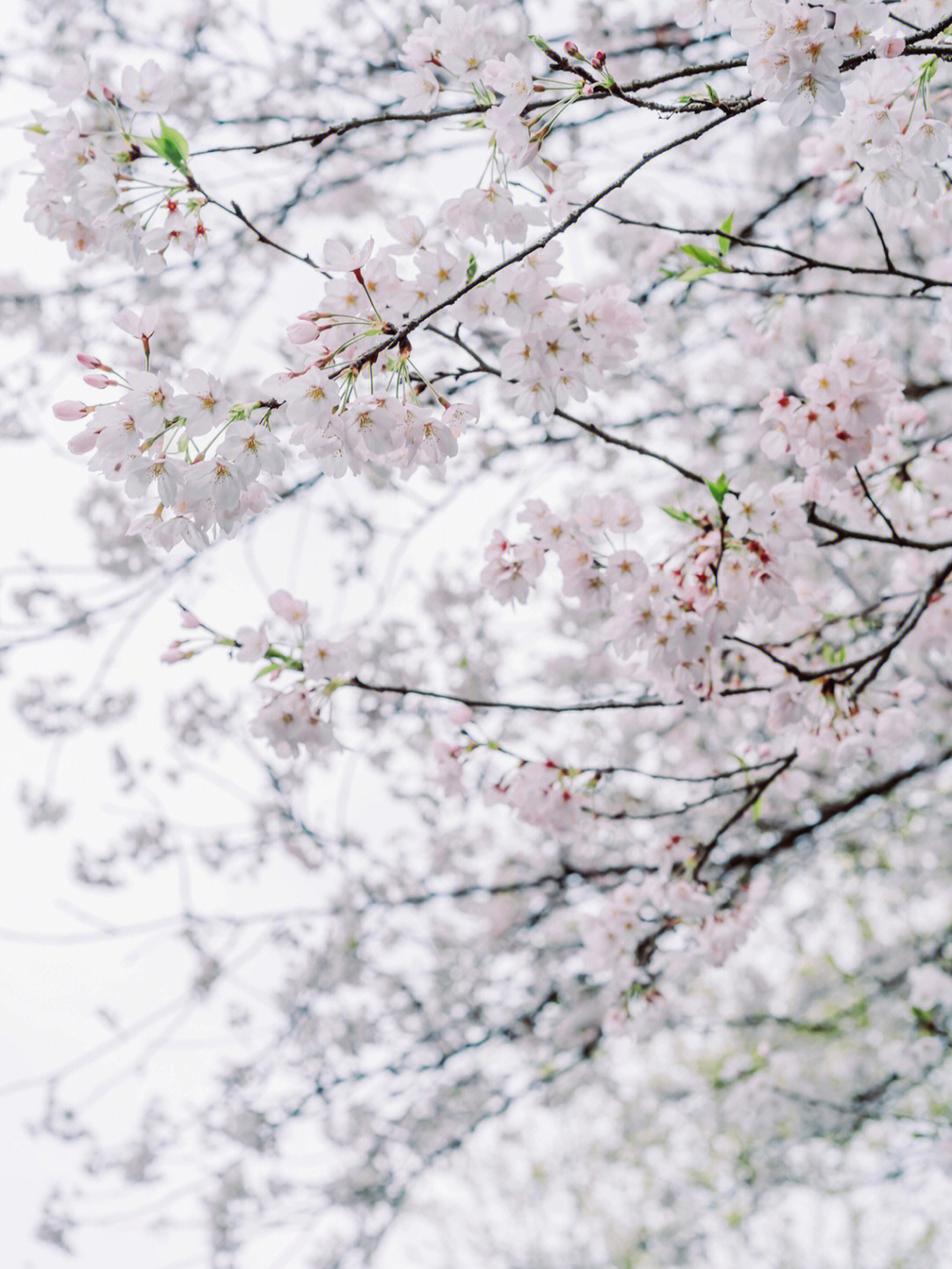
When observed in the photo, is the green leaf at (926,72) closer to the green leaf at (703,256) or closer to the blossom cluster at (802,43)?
the blossom cluster at (802,43)

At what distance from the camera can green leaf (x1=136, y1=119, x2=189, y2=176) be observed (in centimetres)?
137

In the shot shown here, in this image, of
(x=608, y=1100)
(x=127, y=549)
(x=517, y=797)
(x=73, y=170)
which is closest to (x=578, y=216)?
(x=73, y=170)

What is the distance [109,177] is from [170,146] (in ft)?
0.62

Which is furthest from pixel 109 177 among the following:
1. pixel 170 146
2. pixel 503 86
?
pixel 503 86

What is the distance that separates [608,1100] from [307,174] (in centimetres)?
1107

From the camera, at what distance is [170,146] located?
1.39m

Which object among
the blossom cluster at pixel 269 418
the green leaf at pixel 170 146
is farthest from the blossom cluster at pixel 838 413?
the green leaf at pixel 170 146

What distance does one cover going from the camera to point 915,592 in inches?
84.7

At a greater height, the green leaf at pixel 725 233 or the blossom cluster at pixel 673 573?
the green leaf at pixel 725 233

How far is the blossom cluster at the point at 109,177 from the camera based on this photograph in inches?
59.2

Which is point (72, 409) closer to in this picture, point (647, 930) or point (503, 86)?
point (503, 86)

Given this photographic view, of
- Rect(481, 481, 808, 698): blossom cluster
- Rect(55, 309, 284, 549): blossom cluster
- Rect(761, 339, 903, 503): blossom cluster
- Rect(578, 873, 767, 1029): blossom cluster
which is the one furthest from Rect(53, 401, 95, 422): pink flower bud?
Rect(578, 873, 767, 1029): blossom cluster

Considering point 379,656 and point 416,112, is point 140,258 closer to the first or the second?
point 416,112

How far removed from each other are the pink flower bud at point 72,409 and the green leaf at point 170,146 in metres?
0.46
